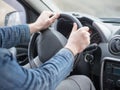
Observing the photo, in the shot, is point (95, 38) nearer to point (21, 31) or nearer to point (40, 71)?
point (21, 31)

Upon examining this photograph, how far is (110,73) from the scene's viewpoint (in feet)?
7.20

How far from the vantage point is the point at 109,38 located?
2.23 meters

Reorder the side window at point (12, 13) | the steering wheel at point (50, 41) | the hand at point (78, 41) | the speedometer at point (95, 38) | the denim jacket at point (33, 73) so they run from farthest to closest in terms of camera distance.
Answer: the side window at point (12, 13) < the speedometer at point (95, 38) < the steering wheel at point (50, 41) < the hand at point (78, 41) < the denim jacket at point (33, 73)

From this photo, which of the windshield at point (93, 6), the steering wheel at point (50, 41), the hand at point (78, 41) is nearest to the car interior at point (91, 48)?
the steering wheel at point (50, 41)

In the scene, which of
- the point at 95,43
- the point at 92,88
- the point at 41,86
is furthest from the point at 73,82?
the point at 41,86

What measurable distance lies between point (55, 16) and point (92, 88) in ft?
1.50

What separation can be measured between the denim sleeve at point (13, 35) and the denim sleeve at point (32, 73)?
51cm

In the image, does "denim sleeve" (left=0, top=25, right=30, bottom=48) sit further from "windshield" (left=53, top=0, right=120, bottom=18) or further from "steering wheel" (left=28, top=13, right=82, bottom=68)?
"windshield" (left=53, top=0, right=120, bottom=18)

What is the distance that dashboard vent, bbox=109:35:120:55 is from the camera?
2150 millimetres

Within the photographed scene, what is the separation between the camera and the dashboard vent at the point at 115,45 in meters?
2.15

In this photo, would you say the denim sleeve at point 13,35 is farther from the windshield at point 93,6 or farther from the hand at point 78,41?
the windshield at point 93,6

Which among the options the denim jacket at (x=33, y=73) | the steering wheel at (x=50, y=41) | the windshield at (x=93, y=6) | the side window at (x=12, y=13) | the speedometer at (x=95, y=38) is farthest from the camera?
the windshield at (x=93, y=6)

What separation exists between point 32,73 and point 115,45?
733 millimetres

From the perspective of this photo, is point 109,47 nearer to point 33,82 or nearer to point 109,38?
point 109,38
